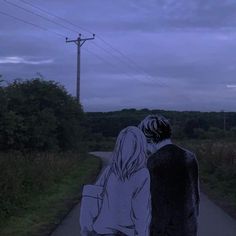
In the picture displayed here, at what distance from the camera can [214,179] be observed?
2459 cm

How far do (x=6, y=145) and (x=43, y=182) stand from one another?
6499 mm

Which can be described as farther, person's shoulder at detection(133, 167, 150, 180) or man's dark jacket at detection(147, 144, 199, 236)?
man's dark jacket at detection(147, 144, 199, 236)

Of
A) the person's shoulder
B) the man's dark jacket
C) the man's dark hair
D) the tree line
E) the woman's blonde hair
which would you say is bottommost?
the tree line

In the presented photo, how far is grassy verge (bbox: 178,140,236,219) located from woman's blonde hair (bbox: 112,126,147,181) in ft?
35.0

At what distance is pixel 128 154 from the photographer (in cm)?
356

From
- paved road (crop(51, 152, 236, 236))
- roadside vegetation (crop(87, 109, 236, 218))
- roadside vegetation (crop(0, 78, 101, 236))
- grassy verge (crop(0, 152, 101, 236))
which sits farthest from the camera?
roadside vegetation (crop(87, 109, 236, 218))

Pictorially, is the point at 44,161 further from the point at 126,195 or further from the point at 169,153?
the point at 126,195

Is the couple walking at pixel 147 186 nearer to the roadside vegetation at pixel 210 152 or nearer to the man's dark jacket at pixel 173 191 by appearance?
the man's dark jacket at pixel 173 191

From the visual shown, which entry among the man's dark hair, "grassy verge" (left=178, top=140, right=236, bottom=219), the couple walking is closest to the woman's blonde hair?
the couple walking

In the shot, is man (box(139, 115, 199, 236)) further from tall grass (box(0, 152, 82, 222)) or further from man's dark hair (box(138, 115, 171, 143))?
tall grass (box(0, 152, 82, 222))

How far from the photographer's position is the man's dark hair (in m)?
4.61

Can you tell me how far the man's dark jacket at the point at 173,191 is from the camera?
488 centimetres

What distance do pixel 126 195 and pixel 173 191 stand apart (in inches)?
56.3

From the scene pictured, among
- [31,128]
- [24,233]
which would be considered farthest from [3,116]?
[24,233]
